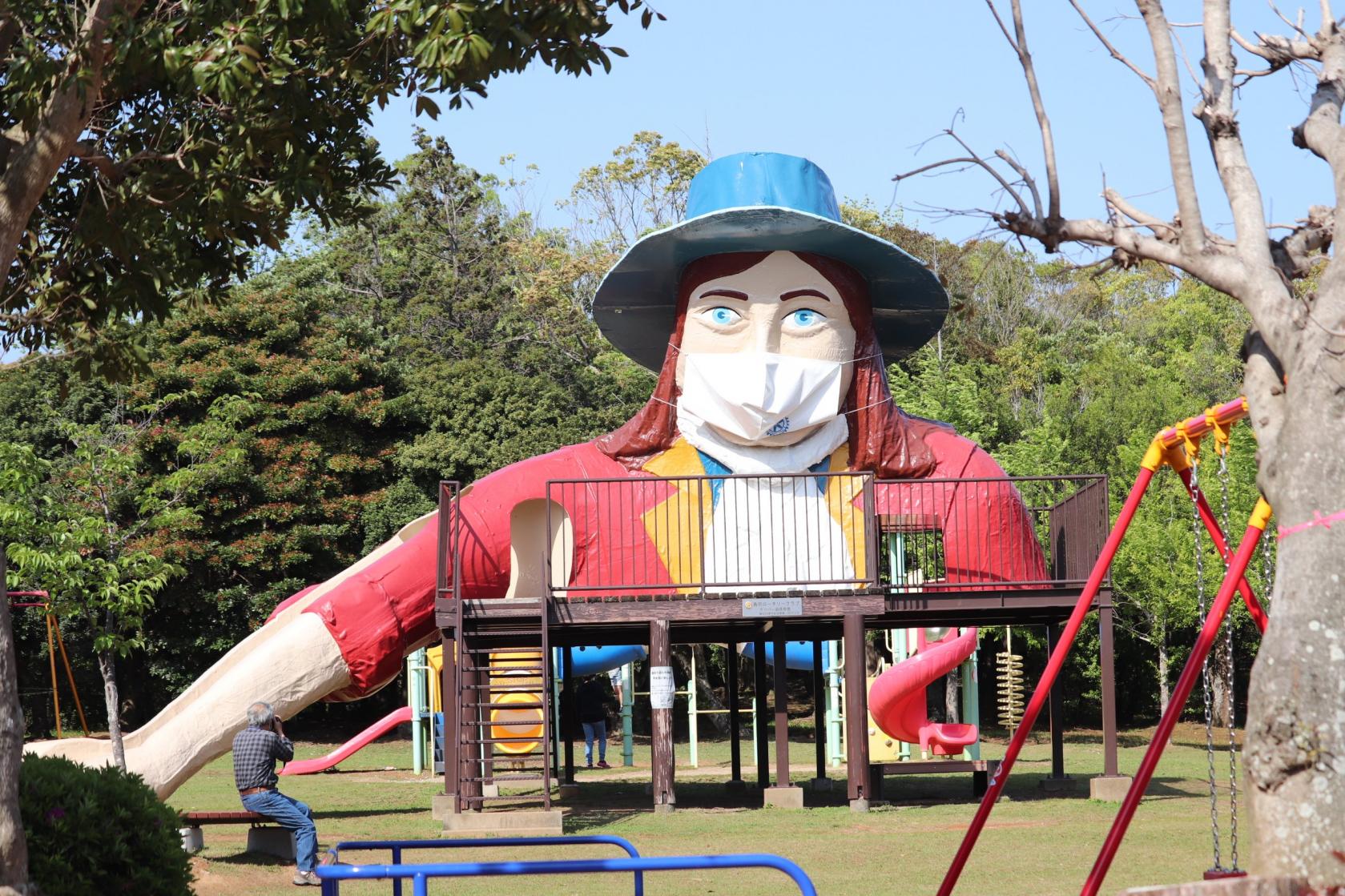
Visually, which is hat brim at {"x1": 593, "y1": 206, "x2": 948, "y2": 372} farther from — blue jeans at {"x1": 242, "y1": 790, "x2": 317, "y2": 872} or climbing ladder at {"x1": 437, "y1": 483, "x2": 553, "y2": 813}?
blue jeans at {"x1": 242, "y1": 790, "x2": 317, "y2": 872}

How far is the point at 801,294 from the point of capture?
16672 millimetres

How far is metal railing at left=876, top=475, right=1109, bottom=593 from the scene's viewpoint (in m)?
16.0

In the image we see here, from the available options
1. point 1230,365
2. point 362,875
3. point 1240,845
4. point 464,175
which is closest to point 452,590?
point 1240,845

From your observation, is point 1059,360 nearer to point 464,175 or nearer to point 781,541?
point 464,175

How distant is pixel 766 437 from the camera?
54.5 feet

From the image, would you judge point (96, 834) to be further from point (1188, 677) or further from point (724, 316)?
point (724, 316)

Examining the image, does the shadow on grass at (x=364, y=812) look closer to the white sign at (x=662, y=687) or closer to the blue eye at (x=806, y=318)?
the white sign at (x=662, y=687)

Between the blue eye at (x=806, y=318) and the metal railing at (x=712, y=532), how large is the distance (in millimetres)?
1562

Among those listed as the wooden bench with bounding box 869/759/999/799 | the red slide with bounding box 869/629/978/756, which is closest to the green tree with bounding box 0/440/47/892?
the wooden bench with bounding box 869/759/999/799

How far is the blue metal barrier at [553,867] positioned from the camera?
22.7 feet

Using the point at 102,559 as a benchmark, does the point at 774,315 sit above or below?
above

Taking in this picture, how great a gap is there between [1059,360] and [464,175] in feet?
56.4

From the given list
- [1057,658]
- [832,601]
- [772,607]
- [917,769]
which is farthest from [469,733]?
[1057,658]

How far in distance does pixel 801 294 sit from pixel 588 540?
3.30m
